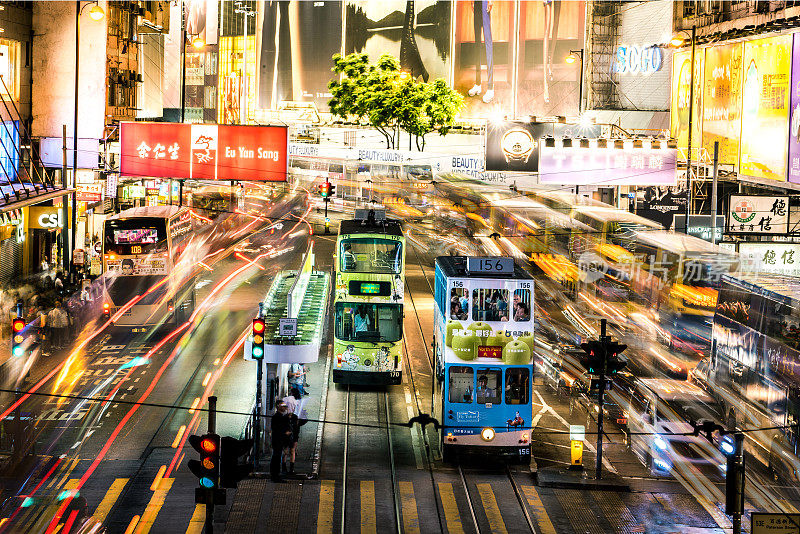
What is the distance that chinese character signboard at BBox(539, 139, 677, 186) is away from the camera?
38312 millimetres

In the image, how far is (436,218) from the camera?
59344 millimetres

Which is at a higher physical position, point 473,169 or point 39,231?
point 473,169

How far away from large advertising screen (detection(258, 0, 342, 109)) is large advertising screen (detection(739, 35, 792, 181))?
4603 cm

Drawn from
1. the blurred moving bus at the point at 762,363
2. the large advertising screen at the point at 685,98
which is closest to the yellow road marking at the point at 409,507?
the blurred moving bus at the point at 762,363

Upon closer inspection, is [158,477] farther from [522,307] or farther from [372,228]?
[372,228]

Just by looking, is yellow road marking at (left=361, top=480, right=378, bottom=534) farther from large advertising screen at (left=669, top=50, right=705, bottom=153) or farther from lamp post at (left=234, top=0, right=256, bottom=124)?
lamp post at (left=234, top=0, right=256, bottom=124)

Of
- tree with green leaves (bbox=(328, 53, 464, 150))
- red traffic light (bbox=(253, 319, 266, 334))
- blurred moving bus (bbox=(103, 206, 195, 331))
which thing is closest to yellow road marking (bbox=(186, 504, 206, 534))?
red traffic light (bbox=(253, 319, 266, 334))

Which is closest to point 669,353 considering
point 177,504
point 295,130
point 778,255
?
point 778,255

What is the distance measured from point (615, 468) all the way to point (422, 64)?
208 feet

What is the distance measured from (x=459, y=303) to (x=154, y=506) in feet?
25.8

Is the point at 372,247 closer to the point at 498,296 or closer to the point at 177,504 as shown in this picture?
the point at 498,296

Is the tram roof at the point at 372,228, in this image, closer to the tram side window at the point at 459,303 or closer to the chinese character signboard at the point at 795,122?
the tram side window at the point at 459,303

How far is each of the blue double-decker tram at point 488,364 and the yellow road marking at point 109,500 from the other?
6.97 meters

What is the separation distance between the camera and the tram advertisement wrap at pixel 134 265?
4056 cm
